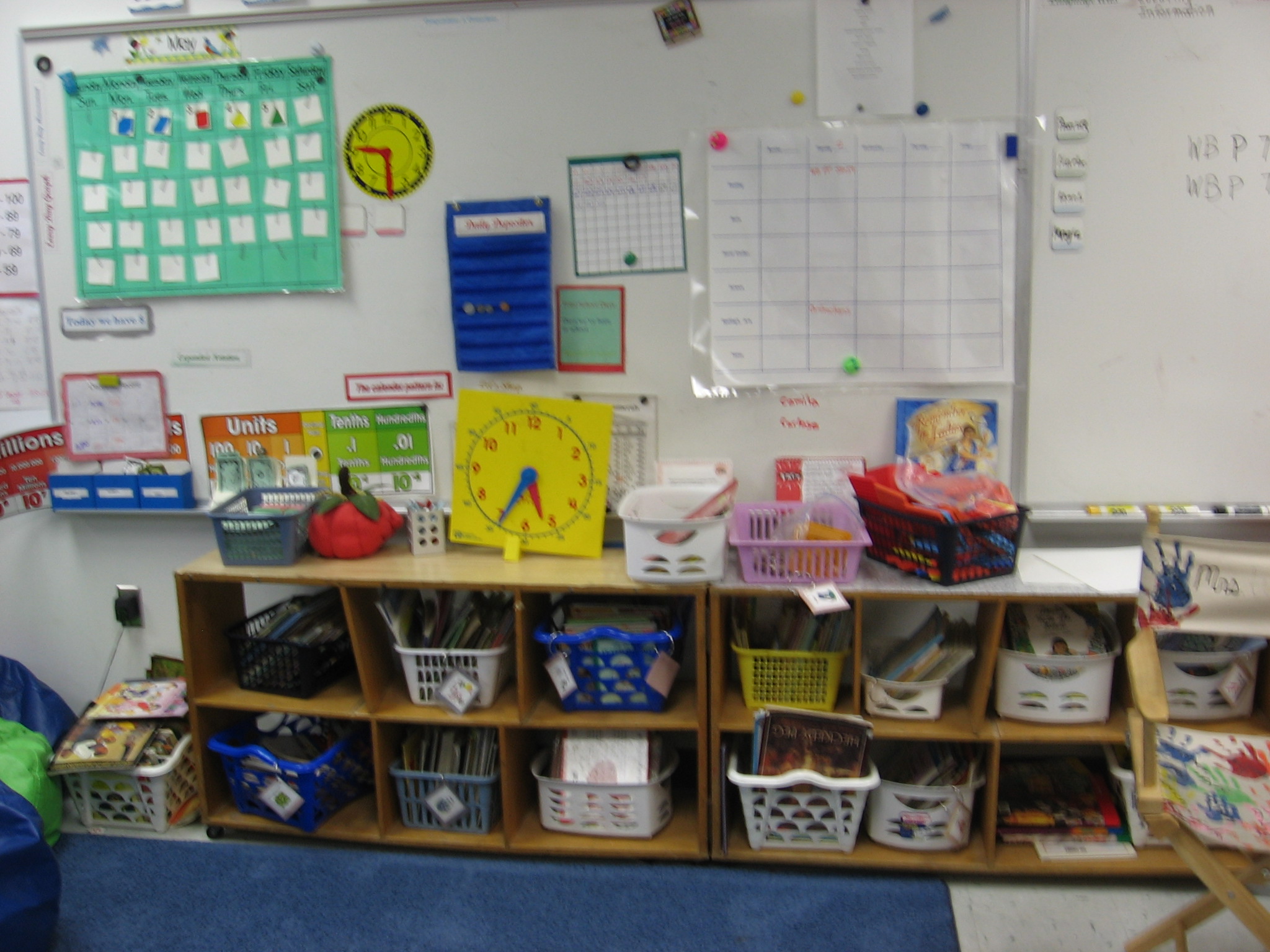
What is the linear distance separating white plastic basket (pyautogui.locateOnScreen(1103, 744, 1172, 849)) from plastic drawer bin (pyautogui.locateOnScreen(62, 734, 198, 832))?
223cm

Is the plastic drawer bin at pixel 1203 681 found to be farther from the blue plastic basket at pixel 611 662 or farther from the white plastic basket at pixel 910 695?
the blue plastic basket at pixel 611 662

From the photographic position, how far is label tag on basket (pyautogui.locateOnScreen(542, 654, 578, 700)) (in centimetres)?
202

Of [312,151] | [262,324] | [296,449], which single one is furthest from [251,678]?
[312,151]

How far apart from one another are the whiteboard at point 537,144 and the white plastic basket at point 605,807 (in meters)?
0.77

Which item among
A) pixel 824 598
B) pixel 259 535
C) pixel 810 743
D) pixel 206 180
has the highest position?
pixel 206 180

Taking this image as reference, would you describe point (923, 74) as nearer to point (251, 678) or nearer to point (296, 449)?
point (296, 449)

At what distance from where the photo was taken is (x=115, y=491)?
242 cm

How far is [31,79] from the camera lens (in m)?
2.32

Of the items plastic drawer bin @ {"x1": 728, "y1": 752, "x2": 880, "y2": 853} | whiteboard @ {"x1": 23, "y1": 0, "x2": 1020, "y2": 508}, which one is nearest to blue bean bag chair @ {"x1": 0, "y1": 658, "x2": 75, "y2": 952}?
whiteboard @ {"x1": 23, "y1": 0, "x2": 1020, "y2": 508}

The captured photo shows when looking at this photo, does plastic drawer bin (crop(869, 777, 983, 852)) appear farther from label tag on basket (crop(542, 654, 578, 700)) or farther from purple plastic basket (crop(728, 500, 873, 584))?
label tag on basket (crop(542, 654, 578, 700))

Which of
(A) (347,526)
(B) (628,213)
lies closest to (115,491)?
(A) (347,526)

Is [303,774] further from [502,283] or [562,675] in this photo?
[502,283]

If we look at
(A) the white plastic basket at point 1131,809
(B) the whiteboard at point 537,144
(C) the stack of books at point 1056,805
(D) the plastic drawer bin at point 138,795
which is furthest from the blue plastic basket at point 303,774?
(A) the white plastic basket at point 1131,809

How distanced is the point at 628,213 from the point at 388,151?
24.9 inches
